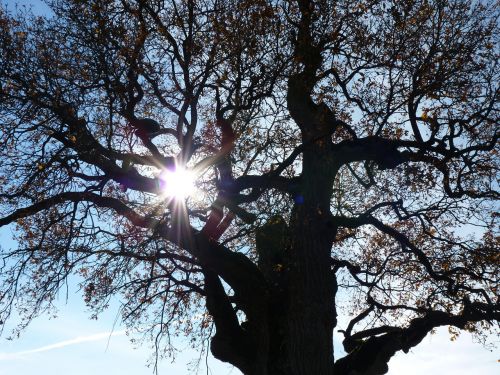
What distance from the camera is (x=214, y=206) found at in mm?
11336

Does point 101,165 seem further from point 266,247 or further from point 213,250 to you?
point 266,247

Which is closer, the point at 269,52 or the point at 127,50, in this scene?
the point at 127,50

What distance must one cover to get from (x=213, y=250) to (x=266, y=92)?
367 cm

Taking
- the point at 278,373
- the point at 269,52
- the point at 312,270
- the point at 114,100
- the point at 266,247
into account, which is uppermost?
the point at 269,52

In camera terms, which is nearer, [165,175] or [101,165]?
[101,165]

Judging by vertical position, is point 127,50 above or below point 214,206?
above

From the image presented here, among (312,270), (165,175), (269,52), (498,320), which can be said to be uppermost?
(269,52)

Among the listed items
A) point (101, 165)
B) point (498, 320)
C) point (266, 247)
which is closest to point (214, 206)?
point (266, 247)

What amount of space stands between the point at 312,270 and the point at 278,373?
2085 millimetres

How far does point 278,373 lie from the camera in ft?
30.9

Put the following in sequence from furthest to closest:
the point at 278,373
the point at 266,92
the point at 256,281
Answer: the point at 266,92 < the point at 256,281 < the point at 278,373

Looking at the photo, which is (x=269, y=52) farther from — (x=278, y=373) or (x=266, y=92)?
(x=278, y=373)

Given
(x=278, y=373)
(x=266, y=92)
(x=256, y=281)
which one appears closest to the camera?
(x=278, y=373)

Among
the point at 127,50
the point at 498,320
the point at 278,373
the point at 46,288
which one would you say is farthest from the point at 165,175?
the point at 498,320
